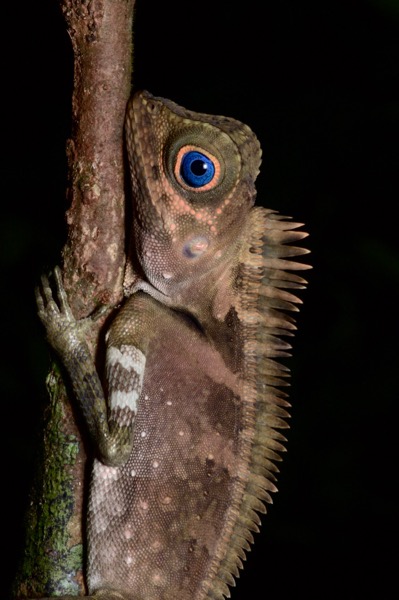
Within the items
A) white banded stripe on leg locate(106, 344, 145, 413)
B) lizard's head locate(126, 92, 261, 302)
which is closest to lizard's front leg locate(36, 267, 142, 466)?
white banded stripe on leg locate(106, 344, 145, 413)

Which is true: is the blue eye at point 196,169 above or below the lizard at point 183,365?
above

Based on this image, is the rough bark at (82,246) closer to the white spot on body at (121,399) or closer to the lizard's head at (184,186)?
the lizard's head at (184,186)

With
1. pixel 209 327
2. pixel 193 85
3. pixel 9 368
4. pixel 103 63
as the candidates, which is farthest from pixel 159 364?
pixel 193 85

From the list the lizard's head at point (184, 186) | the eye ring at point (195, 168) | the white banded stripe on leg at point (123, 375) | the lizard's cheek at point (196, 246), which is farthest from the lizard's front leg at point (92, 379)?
the eye ring at point (195, 168)

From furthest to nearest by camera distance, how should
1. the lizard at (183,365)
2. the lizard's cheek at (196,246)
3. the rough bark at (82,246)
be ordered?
the lizard's cheek at (196,246), the lizard at (183,365), the rough bark at (82,246)

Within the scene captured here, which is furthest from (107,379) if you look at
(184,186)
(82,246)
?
(184,186)

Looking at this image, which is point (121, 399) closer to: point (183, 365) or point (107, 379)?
point (107, 379)

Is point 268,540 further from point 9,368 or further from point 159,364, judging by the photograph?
point 159,364

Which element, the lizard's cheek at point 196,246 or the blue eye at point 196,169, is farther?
the lizard's cheek at point 196,246
